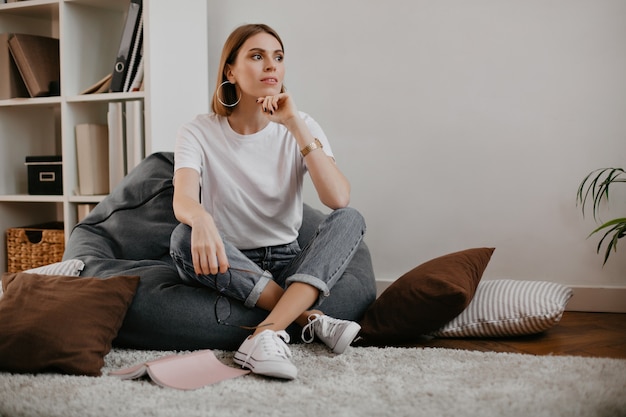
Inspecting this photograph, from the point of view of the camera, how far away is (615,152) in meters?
2.72

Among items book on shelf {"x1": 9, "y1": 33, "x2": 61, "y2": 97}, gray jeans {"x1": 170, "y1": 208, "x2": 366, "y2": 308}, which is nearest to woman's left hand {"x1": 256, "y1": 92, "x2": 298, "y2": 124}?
gray jeans {"x1": 170, "y1": 208, "x2": 366, "y2": 308}

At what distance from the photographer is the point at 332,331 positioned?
1948 millimetres

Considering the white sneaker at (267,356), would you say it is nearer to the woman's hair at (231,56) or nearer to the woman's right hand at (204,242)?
the woman's right hand at (204,242)

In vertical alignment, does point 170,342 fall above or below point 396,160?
below

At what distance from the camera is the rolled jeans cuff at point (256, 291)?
197 cm

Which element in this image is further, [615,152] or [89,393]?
[615,152]

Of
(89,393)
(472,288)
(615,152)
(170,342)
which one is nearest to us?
(89,393)

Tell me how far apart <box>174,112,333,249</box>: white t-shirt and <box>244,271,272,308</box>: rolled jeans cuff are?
0.18 m

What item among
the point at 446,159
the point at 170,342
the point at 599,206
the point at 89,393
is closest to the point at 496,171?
the point at 446,159

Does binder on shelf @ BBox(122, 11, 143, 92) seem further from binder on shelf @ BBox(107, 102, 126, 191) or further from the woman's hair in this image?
the woman's hair

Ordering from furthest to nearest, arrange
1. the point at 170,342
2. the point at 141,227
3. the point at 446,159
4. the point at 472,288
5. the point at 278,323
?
the point at 446,159
the point at 141,227
the point at 472,288
the point at 170,342
the point at 278,323

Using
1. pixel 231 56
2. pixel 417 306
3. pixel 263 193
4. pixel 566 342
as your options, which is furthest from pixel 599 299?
pixel 231 56

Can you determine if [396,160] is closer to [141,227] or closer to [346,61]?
[346,61]

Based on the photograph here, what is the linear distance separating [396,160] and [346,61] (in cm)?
48
